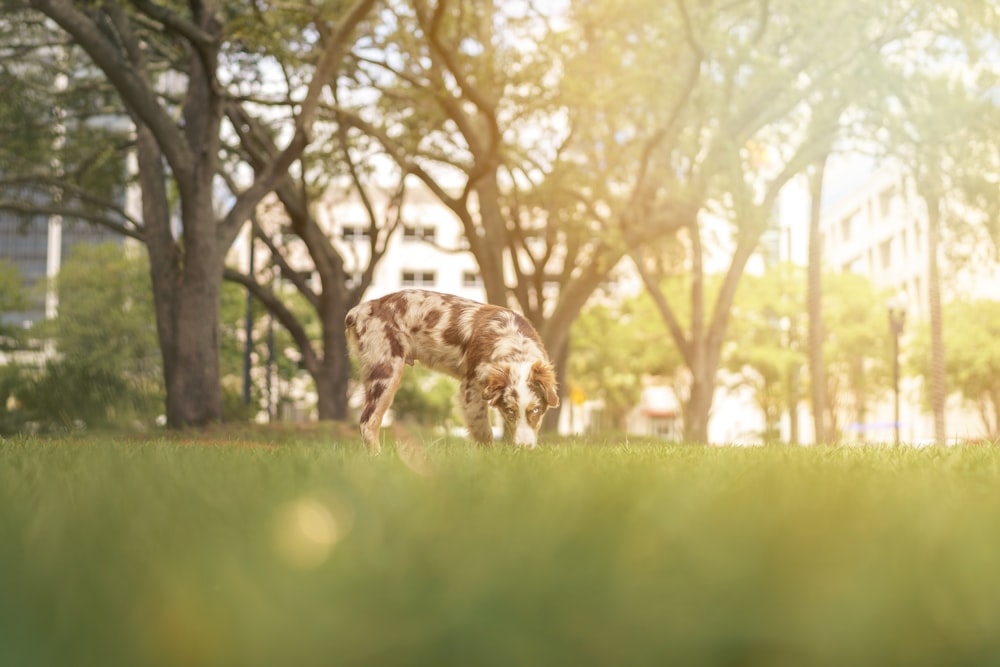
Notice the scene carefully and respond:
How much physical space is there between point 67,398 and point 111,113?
8710mm

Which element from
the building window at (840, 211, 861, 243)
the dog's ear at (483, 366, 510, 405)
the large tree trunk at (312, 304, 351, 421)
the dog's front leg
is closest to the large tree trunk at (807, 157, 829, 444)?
the large tree trunk at (312, 304, 351, 421)

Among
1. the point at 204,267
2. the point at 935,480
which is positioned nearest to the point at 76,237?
the point at 204,267

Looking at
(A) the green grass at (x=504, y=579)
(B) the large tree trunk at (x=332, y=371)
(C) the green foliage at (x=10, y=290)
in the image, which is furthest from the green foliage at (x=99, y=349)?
(A) the green grass at (x=504, y=579)

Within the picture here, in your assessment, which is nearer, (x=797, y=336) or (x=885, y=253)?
(x=797, y=336)

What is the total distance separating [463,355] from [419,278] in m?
78.2

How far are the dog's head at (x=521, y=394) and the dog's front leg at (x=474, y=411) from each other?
30 cm

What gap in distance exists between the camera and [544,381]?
7508 mm

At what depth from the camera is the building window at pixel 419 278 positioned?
282 ft

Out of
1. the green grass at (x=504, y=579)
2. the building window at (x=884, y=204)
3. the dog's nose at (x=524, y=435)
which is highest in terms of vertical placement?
the building window at (x=884, y=204)

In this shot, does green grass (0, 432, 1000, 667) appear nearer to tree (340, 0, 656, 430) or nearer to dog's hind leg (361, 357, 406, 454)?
dog's hind leg (361, 357, 406, 454)

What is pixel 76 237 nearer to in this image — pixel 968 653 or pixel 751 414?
pixel 751 414

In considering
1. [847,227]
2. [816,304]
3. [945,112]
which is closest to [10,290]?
[816,304]

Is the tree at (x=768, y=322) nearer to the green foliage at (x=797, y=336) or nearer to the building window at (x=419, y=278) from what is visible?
the green foliage at (x=797, y=336)

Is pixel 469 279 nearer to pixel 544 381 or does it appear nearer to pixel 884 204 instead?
pixel 884 204
